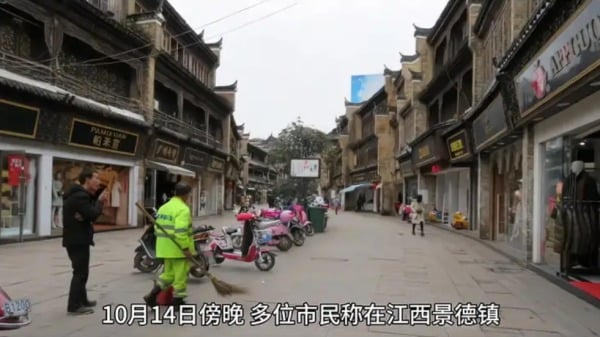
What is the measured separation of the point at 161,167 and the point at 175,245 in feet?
53.3

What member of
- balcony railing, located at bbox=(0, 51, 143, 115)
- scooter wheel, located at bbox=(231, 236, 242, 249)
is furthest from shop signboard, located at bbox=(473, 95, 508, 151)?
balcony railing, located at bbox=(0, 51, 143, 115)

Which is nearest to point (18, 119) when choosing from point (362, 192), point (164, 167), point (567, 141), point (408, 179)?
point (164, 167)

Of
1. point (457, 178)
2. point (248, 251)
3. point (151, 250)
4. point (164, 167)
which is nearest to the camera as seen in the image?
point (151, 250)

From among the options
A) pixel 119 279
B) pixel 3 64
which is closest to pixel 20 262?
pixel 119 279

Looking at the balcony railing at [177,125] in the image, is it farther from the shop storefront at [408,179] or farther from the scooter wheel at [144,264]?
the scooter wheel at [144,264]

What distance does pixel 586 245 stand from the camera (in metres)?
8.74

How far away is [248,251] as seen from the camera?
10.4 meters

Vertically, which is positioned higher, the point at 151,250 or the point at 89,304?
the point at 151,250

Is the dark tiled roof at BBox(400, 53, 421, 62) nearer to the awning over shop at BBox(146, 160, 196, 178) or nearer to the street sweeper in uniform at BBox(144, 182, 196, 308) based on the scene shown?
the awning over shop at BBox(146, 160, 196, 178)

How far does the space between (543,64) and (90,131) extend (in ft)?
42.3

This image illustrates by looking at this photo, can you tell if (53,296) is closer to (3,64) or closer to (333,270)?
(333,270)

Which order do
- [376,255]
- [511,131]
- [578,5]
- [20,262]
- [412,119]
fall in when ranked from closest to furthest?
[578,5], [20,262], [511,131], [376,255], [412,119]

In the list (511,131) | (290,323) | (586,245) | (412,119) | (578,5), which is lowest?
(290,323)

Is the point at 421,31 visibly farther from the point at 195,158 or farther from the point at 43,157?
the point at 43,157
